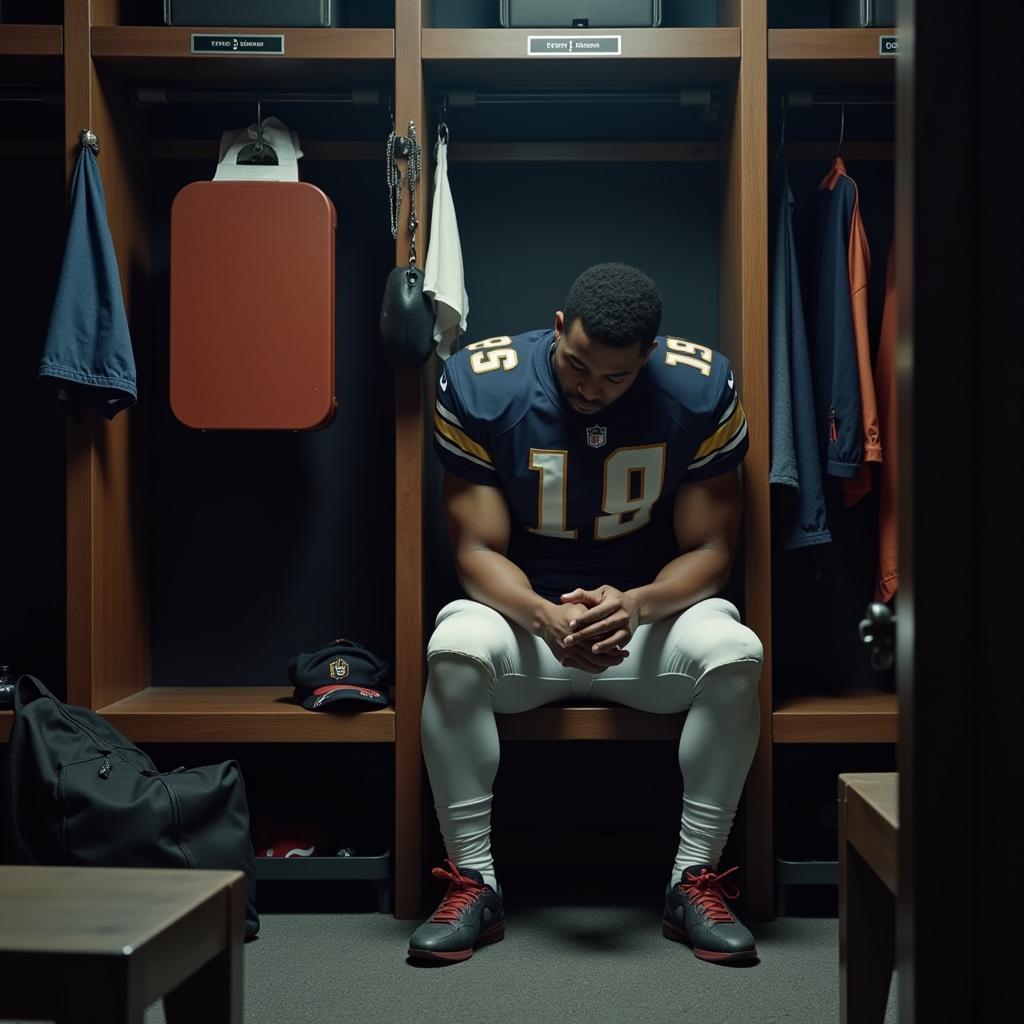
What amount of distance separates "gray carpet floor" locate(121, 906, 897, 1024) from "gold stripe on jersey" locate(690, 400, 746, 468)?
1.00m

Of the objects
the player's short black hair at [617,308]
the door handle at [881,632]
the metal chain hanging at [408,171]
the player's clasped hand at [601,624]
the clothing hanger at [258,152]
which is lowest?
the player's clasped hand at [601,624]

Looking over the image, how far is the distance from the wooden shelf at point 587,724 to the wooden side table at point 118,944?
119cm

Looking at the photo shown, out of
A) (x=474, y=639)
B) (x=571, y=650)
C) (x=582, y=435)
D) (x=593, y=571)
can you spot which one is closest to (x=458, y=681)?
(x=474, y=639)

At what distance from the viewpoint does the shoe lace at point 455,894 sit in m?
2.08

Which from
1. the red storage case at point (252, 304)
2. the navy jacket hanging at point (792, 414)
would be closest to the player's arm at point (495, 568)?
the red storage case at point (252, 304)

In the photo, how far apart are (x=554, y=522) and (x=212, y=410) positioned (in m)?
0.82

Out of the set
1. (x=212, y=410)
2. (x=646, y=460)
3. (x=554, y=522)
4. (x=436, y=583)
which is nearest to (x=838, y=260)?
(x=646, y=460)

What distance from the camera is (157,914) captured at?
95 cm

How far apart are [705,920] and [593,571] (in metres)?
0.77

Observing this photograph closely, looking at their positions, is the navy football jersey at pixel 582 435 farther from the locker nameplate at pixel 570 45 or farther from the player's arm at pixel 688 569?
the locker nameplate at pixel 570 45

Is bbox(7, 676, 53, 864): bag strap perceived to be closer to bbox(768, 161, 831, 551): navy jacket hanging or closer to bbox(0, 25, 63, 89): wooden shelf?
bbox(0, 25, 63, 89): wooden shelf

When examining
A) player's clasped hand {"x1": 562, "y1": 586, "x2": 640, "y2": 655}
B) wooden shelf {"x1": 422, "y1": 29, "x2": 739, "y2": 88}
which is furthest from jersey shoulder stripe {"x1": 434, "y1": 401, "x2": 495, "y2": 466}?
wooden shelf {"x1": 422, "y1": 29, "x2": 739, "y2": 88}

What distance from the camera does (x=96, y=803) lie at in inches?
80.1

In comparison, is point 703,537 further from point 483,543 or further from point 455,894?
point 455,894
